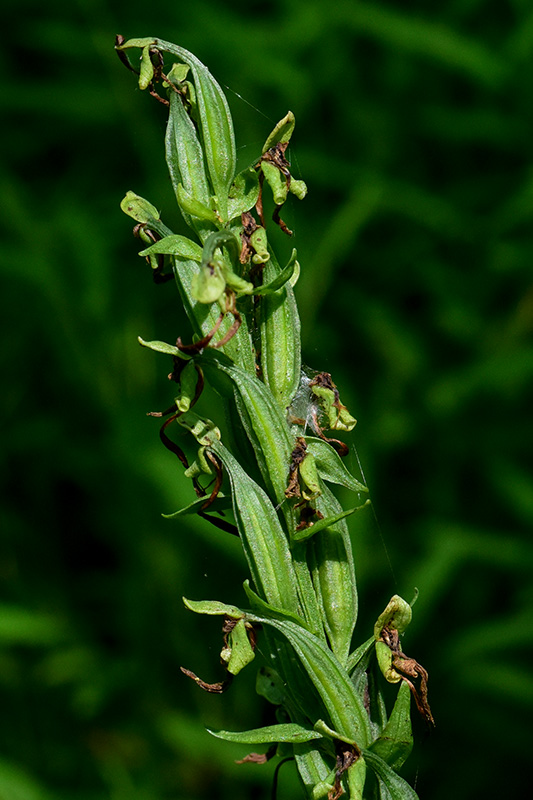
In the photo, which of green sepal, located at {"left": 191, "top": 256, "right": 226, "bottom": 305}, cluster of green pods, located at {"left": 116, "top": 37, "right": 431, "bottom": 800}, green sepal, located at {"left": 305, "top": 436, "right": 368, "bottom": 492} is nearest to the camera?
green sepal, located at {"left": 191, "top": 256, "right": 226, "bottom": 305}

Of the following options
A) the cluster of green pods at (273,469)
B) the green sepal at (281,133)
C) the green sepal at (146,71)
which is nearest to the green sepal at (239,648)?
the cluster of green pods at (273,469)

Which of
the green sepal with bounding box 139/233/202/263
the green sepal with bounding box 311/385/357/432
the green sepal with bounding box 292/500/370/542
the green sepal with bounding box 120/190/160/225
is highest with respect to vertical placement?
the green sepal with bounding box 139/233/202/263

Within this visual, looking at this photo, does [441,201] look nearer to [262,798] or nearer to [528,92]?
[528,92]

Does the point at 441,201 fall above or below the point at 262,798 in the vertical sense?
above

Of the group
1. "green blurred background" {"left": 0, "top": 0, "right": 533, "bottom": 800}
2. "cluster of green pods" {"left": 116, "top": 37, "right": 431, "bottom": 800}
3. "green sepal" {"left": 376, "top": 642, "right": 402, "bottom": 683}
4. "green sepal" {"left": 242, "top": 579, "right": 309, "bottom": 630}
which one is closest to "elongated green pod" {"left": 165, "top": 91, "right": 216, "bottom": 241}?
"cluster of green pods" {"left": 116, "top": 37, "right": 431, "bottom": 800}

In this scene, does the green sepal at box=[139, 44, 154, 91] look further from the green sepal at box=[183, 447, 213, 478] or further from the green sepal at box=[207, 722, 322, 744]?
the green sepal at box=[207, 722, 322, 744]

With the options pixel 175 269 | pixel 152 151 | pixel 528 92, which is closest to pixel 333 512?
pixel 175 269

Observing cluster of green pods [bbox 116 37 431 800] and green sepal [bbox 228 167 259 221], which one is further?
green sepal [bbox 228 167 259 221]
